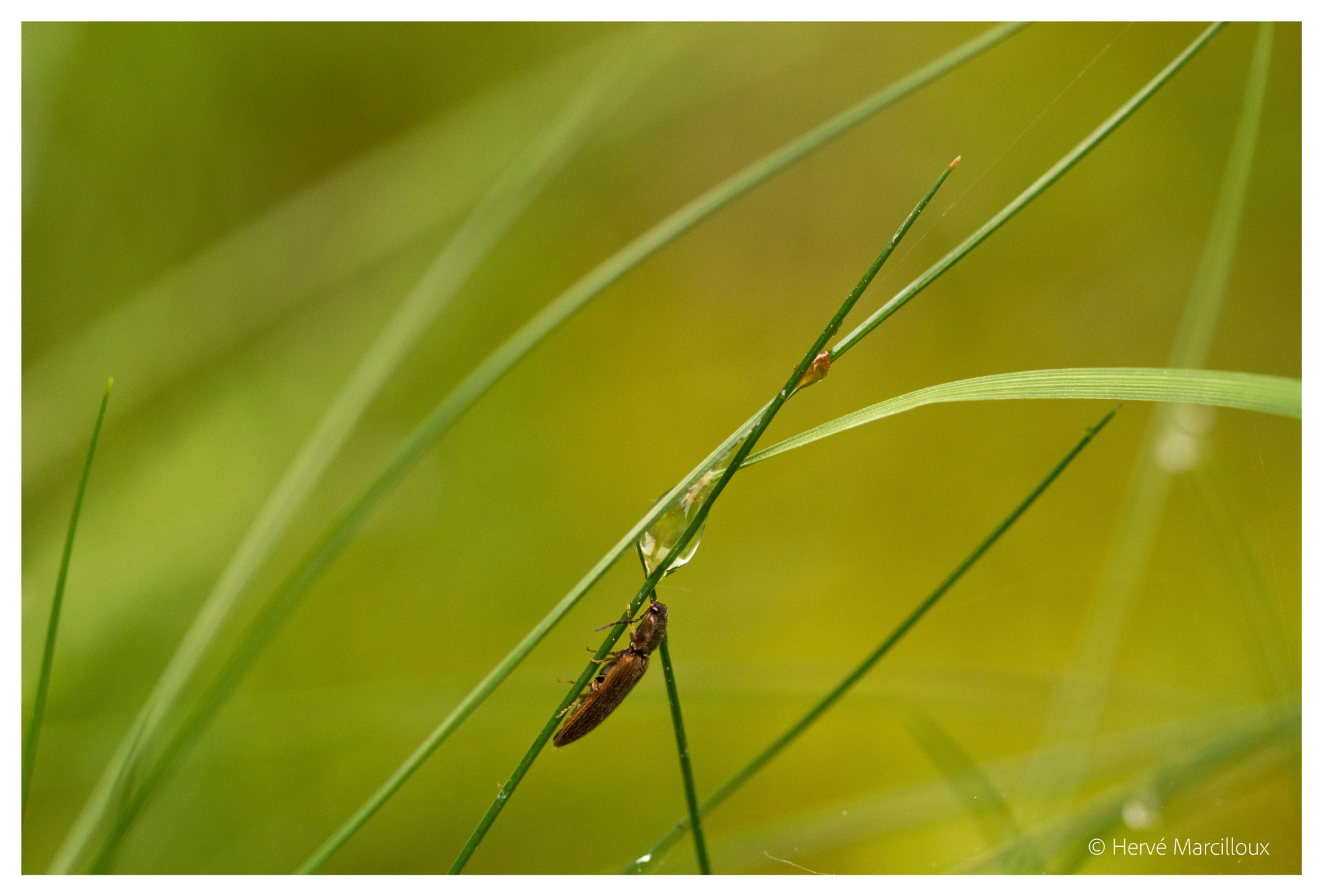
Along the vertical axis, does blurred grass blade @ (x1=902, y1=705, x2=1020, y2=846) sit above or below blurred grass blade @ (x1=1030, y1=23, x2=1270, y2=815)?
below

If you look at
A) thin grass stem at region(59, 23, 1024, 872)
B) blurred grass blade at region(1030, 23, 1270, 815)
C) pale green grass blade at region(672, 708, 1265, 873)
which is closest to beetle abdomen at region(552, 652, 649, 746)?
thin grass stem at region(59, 23, 1024, 872)

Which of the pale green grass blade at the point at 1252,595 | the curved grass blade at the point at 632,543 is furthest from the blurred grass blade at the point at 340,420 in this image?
the pale green grass blade at the point at 1252,595

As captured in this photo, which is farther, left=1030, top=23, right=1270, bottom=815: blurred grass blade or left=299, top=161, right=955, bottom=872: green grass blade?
left=1030, top=23, right=1270, bottom=815: blurred grass blade

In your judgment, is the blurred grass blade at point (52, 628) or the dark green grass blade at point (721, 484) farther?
the blurred grass blade at point (52, 628)

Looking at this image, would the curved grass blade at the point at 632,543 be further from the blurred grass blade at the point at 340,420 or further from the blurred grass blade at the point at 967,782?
the blurred grass blade at the point at 967,782

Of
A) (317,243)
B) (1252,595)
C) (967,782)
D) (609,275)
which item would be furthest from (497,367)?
(1252,595)

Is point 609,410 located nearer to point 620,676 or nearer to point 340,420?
point 340,420

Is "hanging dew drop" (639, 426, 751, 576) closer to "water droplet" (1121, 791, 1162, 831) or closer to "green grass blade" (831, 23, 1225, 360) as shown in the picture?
"green grass blade" (831, 23, 1225, 360)
